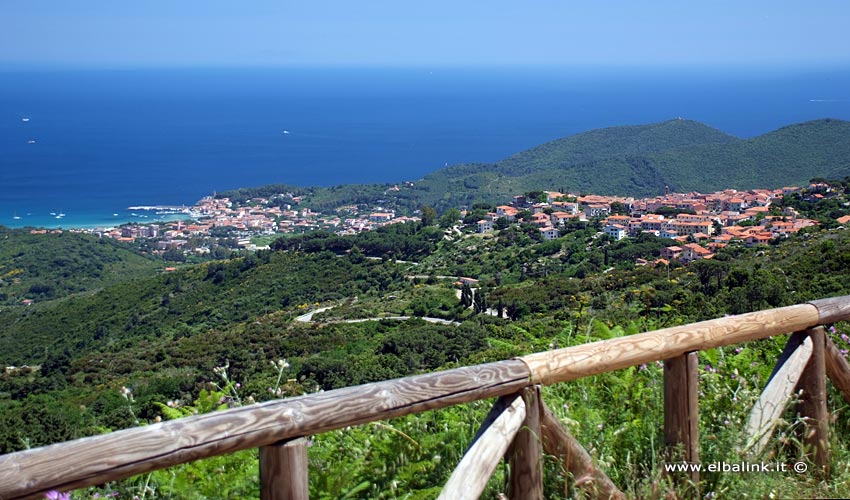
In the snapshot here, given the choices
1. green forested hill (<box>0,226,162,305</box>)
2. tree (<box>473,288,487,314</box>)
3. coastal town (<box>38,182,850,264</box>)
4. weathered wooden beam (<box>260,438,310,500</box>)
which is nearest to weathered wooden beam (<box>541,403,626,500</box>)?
weathered wooden beam (<box>260,438,310,500</box>)

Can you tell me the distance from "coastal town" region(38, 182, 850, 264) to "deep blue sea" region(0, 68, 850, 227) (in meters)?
9.58

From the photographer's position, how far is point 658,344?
6.89 feet

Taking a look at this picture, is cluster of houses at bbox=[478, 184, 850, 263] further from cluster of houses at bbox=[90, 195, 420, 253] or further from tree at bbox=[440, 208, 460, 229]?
cluster of houses at bbox=[90, 195, 420, 253]

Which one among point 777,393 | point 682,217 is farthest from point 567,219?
point 777,393

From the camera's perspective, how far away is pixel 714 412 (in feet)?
8.22

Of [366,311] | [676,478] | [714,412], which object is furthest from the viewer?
[366,311]

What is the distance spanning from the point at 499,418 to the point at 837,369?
4.43ft

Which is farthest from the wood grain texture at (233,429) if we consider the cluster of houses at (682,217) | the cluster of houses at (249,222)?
the cluster of houses at (249,222)

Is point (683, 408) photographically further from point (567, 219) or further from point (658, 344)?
point (567, 219)

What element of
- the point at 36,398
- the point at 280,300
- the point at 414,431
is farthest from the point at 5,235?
the point at 414,431

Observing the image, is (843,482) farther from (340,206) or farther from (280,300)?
(340,206)

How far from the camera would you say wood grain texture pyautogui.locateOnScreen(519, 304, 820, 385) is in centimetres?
195

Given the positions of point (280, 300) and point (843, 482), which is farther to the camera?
point (280, 300)

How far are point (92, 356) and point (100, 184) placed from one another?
199 ft
